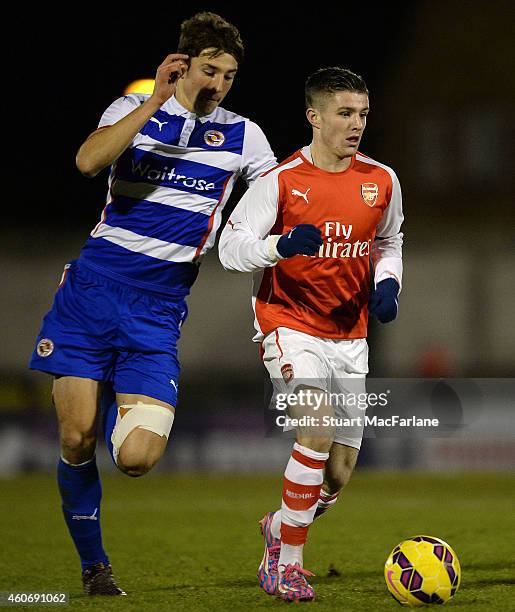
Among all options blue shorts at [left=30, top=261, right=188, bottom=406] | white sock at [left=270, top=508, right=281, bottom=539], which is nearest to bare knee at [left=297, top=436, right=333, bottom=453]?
white sock at [left=270, top=508, right=281, bottom=539]

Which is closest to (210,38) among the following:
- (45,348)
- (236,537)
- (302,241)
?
(302,241)

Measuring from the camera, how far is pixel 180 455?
44.8 ft

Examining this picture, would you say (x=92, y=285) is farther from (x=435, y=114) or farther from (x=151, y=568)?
(x=435, y=114)

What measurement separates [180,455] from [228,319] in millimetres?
7519

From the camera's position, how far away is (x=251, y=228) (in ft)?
16.9

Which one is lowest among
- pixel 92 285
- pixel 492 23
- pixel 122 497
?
pixel 122 497

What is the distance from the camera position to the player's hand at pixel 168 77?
489 centimetres

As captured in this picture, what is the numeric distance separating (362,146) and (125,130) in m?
13.6

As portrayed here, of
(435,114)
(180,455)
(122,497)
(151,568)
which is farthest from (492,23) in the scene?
(151,568)

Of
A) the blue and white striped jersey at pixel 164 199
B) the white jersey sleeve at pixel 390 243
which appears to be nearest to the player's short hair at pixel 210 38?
the blue and white striped jersey at pixel 164 199

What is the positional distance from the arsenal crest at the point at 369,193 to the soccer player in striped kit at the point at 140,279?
0.61m

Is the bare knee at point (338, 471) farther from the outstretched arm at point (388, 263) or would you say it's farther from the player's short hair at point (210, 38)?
the player's short hair at point (210, 38)

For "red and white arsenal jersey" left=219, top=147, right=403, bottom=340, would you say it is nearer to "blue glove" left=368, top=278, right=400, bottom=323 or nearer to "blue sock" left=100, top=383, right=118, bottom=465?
"blue glove" left=368, top=278, right=400, bottom=323

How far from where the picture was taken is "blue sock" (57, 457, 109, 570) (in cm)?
530
